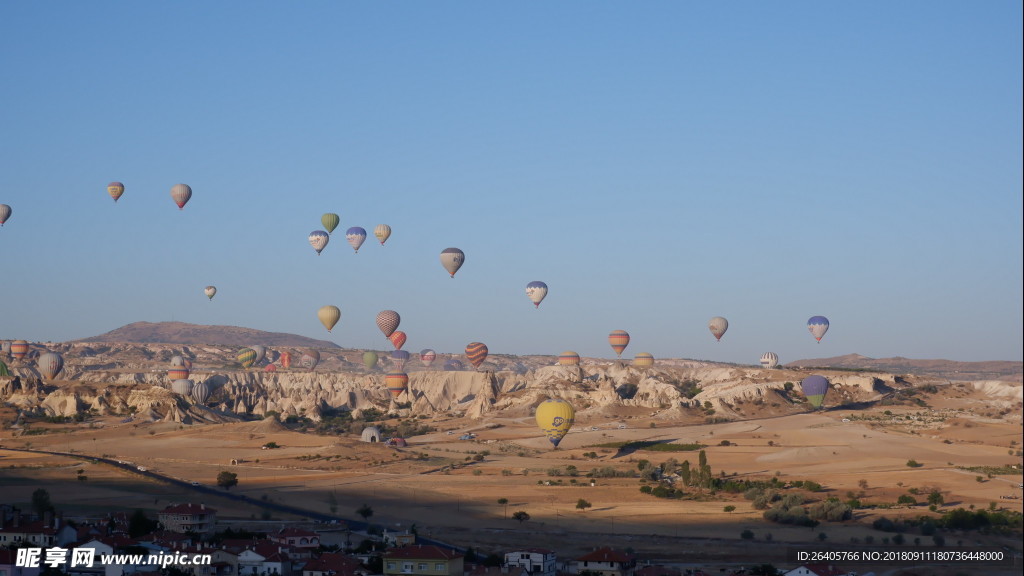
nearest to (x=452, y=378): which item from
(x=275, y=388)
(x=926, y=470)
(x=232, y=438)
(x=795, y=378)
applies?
(x=275, y=388)

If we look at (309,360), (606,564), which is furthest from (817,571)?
(309,360)

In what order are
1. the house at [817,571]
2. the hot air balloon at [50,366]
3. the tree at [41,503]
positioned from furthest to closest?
the hot air balloon at [50,366]
the tree at [41,503]
the house at [817,571]

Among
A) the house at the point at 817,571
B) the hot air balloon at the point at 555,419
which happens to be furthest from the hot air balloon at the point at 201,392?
the house at the point at 817,571

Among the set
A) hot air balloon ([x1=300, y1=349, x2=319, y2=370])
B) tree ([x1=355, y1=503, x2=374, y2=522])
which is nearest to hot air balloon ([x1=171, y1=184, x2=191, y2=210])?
tree ([x1=355, y1=503, x2=374, y2=522])

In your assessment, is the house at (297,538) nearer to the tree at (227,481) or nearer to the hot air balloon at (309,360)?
the tree at (227,481)

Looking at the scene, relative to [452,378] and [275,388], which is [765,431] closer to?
[452,378]

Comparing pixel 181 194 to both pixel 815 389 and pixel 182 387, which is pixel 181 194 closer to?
pixel 182 387

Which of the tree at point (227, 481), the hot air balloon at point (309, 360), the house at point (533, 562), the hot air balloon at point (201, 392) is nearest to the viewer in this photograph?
the house at point (533, 562)

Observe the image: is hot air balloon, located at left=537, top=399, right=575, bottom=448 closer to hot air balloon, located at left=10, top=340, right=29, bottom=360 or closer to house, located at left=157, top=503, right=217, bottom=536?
house, located at left=157, top=503, right=217, bottom=536
